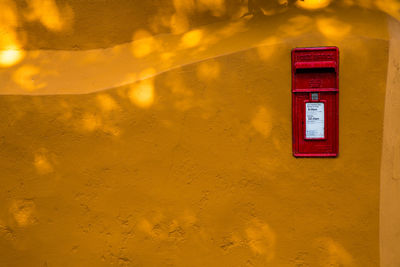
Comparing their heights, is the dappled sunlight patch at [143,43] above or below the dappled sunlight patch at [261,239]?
above

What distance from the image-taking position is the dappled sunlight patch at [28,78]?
3.56 metres

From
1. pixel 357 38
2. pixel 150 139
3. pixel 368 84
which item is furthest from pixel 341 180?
pixel 150 139

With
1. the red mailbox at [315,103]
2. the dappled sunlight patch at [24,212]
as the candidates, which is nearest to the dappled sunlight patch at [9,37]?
the dappled sunlight patch at [24,212]

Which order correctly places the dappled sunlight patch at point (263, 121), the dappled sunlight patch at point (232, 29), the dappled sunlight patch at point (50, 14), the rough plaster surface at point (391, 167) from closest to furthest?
the rough plaster surface at point (391, 167)
the dappled sunlight patch at point (263, 121)
the dappled sunlight patch at point (232, 29)
the dappled sunlight patch at point (50, 14)

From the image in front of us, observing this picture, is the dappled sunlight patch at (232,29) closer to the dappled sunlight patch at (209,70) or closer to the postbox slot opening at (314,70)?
the dappled sunlight patch at (209,70)

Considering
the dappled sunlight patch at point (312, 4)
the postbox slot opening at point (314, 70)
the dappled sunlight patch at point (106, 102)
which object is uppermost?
the dappled sunlight patch at point (312, 4)

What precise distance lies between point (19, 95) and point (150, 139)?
1.15m

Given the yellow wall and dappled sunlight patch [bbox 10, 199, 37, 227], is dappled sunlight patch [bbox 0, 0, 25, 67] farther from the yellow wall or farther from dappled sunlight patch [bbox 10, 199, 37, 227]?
dappled sunlight patch [bbox 10, 199, 37, 227]

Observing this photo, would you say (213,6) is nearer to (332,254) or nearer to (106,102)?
(106,102)

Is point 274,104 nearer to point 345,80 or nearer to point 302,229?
point 345,80

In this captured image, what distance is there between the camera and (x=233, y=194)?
3420 millimetres

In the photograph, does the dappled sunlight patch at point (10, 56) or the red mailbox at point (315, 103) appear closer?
the red mailbox at point (315, 103)

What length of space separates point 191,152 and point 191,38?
3.15 ft

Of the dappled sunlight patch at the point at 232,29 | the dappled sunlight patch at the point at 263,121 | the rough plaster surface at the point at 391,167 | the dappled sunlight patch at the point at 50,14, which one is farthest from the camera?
the dappled sunlight patch at the point at 50,14
